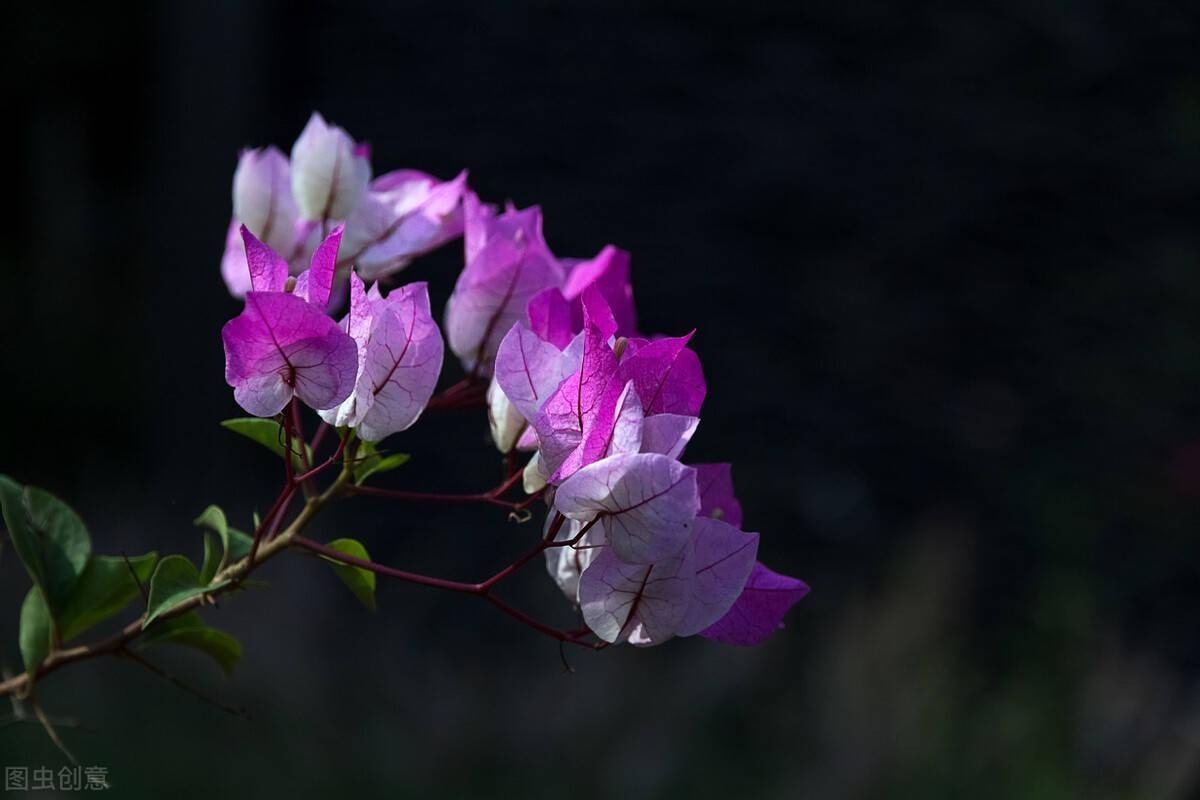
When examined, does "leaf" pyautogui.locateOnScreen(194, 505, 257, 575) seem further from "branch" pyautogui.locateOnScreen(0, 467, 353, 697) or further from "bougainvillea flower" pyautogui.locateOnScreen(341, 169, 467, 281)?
"bougainvillea flower" pyautogui.locateOnScreen(341, 169, 467, 281)

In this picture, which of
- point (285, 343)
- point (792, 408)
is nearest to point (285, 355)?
point (285, 343)

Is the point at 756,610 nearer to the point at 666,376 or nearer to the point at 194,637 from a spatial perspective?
the point at 666,376

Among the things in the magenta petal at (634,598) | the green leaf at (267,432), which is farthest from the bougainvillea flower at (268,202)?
the magenta petal at (634,598)

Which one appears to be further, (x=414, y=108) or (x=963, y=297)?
(x=414, y=108)

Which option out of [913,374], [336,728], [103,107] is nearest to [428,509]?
[336,728]

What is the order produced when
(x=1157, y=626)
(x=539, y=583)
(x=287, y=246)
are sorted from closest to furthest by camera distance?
(x=287, y=246) < (x=539, y=583) < (x=1157, y=626)

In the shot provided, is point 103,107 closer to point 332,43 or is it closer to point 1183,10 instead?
point 332,43
